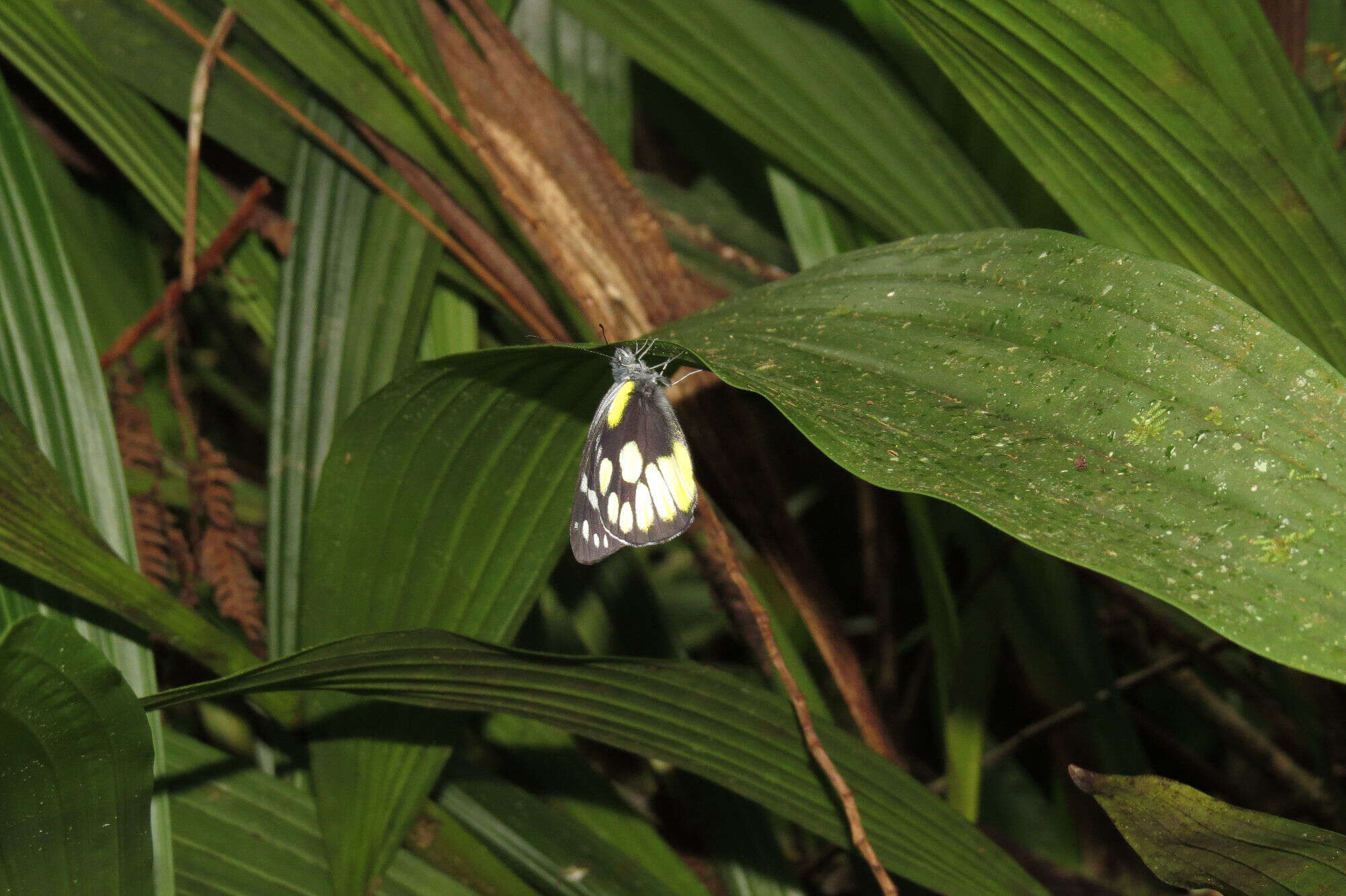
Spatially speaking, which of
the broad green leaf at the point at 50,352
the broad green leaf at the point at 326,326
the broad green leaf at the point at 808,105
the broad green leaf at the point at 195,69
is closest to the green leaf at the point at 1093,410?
the broad green leaf at the point at 808,105

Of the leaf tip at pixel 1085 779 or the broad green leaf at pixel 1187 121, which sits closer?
the leaf tip at pixel 1085 779

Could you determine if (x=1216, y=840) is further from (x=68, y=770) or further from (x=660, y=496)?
(x=68, y=770)

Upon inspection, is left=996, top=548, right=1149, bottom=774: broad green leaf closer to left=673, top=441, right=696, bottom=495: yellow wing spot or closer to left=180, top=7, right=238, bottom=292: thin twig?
left=673, top=441, right=696, bottom=495: yellow wing spot

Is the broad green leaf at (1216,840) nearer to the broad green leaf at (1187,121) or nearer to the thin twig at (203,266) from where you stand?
the broad green leaf at (1187,121)

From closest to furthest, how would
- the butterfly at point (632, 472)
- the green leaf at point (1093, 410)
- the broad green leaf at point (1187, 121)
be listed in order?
1. the green leaf at point (1093, 410)
2. the broad green leaf at point (1187, 121)
3. the butterfly at point (632, 472)

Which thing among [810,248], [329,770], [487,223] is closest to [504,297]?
[487,223]
